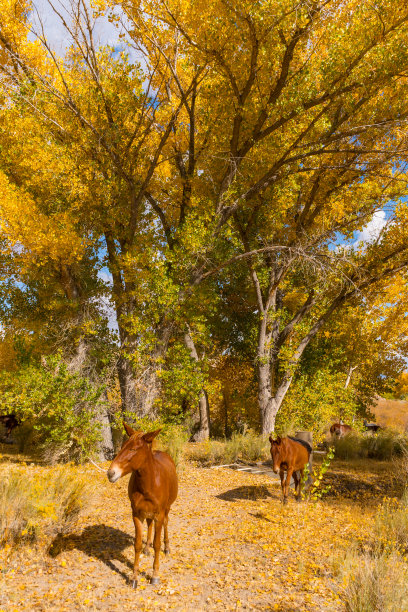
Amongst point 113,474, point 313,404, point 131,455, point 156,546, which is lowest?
point 156,546

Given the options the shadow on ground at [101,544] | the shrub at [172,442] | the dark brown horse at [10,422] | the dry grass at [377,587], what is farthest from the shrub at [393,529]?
the dark brown horse at [10,422]

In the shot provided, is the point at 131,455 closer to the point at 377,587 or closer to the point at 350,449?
the point at 377,587

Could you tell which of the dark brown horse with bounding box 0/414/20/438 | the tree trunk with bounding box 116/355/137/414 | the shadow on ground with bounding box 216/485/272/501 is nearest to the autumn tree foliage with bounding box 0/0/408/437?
the tree trunk with bounding box 116/355/137/414

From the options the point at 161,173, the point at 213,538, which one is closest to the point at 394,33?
the point at 161,173

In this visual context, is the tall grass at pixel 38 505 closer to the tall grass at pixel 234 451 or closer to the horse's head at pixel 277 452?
the horse's head at pixel 277 452

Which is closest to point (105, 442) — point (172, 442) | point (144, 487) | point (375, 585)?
point (172, 442)

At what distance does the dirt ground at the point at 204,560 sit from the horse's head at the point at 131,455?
1.19 metres

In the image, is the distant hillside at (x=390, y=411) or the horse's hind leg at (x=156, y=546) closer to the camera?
the horse's hind leg at (x=156, y=546)

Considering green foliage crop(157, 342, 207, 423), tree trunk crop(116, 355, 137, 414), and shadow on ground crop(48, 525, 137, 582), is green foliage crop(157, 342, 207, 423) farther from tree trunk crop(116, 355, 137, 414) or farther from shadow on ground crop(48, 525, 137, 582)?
shadow on ground crop(48, 525, 137, 582)

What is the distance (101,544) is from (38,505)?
3.52 ft

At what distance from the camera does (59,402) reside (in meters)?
9.09

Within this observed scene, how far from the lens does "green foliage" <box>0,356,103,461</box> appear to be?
8830mm

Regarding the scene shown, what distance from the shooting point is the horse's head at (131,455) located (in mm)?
3721

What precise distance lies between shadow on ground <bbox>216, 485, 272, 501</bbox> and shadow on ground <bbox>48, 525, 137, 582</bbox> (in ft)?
9.03
